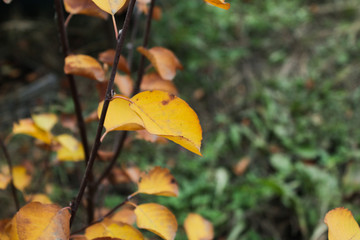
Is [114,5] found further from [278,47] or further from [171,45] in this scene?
[278,47]

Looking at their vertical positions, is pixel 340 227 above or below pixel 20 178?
above

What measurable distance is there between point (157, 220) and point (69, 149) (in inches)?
13.5

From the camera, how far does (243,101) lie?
2068mm

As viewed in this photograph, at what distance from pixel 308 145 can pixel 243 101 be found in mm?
535

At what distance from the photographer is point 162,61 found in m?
0.55

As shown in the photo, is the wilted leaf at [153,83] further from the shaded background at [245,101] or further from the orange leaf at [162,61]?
the shaded background at [245,101]

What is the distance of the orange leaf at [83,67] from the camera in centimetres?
49

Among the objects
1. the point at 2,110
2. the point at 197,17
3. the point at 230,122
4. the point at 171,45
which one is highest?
the point at 197,17

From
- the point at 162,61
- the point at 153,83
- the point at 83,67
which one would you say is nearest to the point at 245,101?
the point at 153,83

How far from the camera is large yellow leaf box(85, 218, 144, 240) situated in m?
0.45

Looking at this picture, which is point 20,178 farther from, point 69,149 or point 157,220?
point 157,220

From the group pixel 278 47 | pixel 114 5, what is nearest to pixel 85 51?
pixel 278 47

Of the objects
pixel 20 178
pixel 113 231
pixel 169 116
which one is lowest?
pixel 20 178

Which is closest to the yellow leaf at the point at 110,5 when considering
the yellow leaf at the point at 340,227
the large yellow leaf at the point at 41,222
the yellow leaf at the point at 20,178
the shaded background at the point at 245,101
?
the large yellow leaf at the point at 41,222
